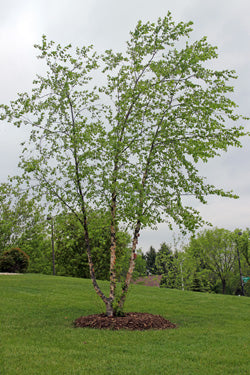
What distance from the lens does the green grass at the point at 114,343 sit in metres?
7.43

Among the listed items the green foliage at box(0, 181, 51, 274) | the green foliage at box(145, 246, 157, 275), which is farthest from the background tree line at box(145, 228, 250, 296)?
the green foliage at box(145, 246, 157, 275)

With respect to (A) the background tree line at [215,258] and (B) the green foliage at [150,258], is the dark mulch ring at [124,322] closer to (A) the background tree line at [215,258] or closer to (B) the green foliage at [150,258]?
(A) the background tree line at [215,258]

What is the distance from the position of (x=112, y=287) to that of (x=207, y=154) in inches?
227

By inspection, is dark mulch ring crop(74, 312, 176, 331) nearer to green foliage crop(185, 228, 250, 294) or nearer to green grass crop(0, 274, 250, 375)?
green grass crop(0, 274, 250, 375)

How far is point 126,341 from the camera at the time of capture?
957cm

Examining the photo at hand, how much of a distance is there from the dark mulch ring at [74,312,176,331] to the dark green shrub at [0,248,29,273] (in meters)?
19.2

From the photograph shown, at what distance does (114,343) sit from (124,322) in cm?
222

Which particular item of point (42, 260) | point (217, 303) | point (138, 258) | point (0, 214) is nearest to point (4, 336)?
point (138, 258)

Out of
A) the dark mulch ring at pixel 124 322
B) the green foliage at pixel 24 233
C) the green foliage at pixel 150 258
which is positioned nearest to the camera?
the dark mulch ring at pixel 124 322

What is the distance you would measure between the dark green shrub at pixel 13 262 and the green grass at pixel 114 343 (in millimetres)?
13223

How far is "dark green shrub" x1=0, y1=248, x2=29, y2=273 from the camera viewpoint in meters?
29.4

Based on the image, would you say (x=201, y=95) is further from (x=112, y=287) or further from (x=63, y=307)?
(x=63, y=307)

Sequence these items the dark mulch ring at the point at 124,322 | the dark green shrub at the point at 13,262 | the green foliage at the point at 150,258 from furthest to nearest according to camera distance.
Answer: the green foliage at the point at 150,258 < the dark green shrub at the point at 13,262 < the dark mulch ring at the point at 124,322

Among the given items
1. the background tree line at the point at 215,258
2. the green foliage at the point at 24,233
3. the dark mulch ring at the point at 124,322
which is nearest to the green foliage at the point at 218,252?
the background tree line at the point at 215,258
